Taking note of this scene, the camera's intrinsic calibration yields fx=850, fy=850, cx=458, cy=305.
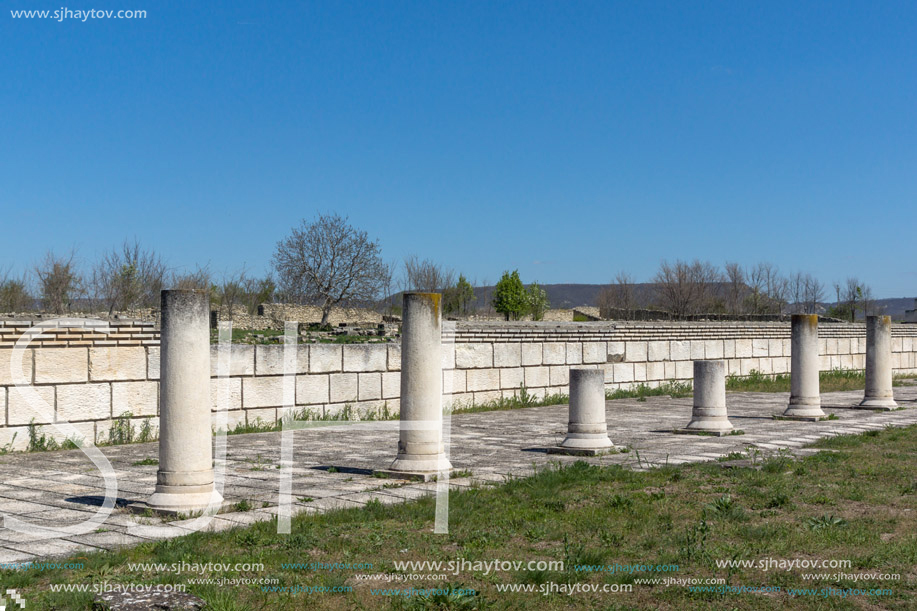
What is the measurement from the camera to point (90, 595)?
423 cm

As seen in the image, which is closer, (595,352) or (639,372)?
(595,352)

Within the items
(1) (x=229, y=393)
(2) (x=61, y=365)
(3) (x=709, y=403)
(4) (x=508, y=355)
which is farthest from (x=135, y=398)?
(3) (x=709, y=403)

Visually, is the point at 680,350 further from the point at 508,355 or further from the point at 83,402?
the point at 83,402

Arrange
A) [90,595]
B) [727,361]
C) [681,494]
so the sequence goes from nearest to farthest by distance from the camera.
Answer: [90,595] < [681,494] < [727,361]

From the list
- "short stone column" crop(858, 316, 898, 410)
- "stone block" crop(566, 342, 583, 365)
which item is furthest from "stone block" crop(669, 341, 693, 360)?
"short stone column" crop(858, 316, 898, 410)

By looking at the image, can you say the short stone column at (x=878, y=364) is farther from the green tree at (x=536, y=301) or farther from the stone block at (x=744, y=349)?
the green tree at (x=536, y=301)

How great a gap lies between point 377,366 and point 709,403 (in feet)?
17.3

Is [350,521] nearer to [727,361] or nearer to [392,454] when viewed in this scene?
[392,454]

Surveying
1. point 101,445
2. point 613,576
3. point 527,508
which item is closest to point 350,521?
point 527,508

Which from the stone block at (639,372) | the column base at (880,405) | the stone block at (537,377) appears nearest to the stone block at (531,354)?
the stone block at (537,377)

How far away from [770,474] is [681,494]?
1459 mm

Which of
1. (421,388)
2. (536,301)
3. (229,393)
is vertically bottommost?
(229,393)

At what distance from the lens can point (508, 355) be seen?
16.4m

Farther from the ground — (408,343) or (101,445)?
(408,343)
